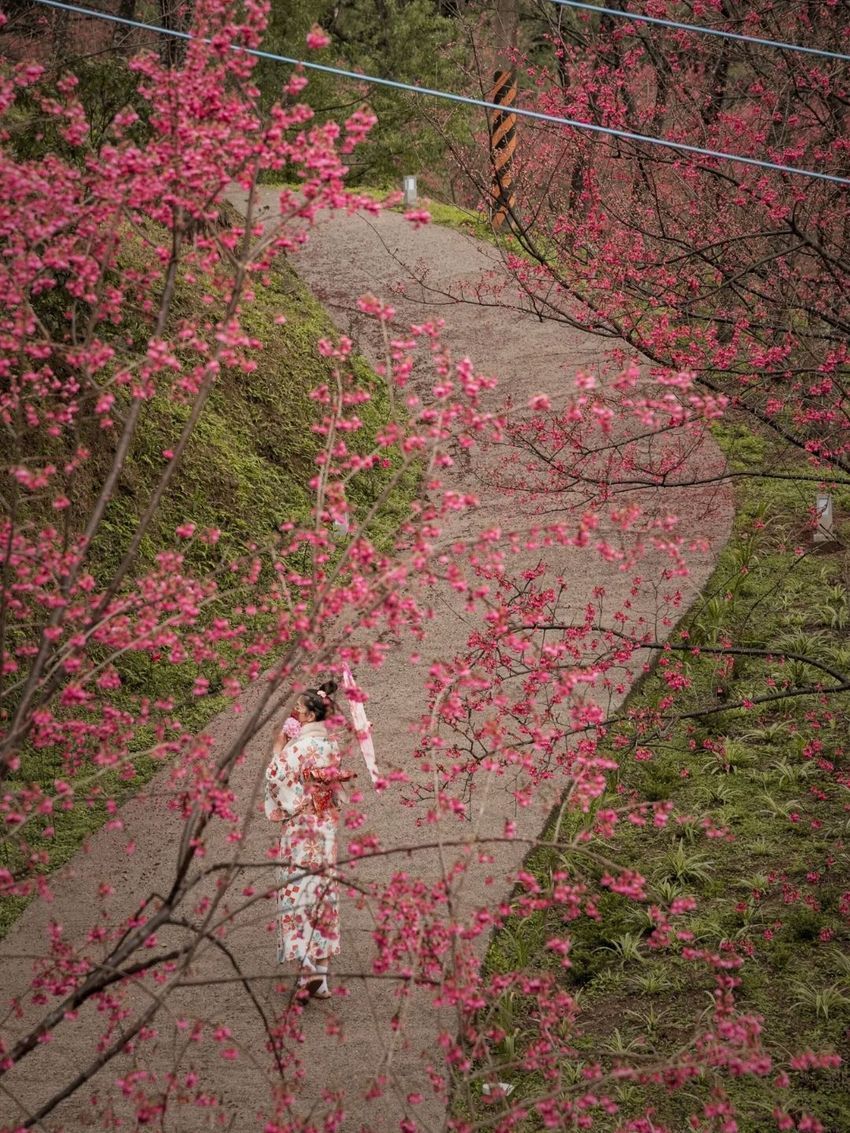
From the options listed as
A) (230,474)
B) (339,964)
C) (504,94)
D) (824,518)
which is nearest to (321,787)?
(339,964)

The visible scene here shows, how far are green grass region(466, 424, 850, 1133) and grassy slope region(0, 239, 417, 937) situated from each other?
3.20m

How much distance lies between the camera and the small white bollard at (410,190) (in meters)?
18.3

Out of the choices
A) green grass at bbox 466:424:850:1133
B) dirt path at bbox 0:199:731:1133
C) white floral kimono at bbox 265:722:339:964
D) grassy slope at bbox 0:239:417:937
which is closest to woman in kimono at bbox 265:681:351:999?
white floral kimono at bbox 265:722:339:964

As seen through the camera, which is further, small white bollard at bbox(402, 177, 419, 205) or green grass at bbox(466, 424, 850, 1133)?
small white bollard at bbox(402, 177, 419, 205)

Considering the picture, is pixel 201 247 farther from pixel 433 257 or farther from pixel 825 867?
pixel 433 257

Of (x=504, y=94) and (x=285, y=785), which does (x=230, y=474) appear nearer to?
(x=285, y=785)

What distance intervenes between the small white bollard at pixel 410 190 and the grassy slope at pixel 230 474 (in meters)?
4.04

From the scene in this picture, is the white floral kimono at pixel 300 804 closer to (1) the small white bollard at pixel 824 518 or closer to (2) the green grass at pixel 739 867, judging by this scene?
(2) the green grass at pixel 739 867

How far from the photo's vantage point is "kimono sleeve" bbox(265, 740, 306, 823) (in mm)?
6281

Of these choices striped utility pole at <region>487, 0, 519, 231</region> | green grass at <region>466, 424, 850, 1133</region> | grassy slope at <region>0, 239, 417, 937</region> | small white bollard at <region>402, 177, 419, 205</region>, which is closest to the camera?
green grass at <region>466, 424, 850, 1133</region>

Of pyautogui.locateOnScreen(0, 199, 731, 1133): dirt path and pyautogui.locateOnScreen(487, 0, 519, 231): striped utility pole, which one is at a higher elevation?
pyautogui.locateOnScreen(487, 0, 519, 231): striped utility pole

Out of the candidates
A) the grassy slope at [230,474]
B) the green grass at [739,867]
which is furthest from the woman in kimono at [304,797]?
the grassy slope at [230,474]

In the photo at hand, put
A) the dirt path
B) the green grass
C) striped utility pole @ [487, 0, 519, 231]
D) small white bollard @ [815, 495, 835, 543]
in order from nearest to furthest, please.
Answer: the dirt path < the green grass < small white bollard @ [815, 495, 835, 543] < striped utility pole @ [487, 0, 519, 231]

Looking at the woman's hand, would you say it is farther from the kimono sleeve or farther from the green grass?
the green grass
